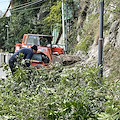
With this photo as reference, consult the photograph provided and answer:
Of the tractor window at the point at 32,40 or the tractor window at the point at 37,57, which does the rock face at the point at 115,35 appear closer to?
the tractor window at the point at 37,57

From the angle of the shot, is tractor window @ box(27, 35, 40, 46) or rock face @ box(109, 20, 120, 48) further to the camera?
tractor window @ box(27, 35, 40, 46)

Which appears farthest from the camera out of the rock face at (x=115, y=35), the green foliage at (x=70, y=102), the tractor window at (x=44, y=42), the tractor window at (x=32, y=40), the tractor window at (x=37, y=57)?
the tractor window at (x=44, y=42)

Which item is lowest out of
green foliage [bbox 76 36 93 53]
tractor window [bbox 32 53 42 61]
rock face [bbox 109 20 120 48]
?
tractor window [bbox 32 53 42 61]

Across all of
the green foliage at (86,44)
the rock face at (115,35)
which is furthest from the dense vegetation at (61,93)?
the green foliage at (86,44)

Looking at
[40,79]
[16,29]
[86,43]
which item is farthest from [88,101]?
[16,29]

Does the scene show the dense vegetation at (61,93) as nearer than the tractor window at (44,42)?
Yes

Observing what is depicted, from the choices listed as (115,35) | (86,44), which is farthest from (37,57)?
(115,35)

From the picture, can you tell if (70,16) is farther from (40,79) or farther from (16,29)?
(40,79)

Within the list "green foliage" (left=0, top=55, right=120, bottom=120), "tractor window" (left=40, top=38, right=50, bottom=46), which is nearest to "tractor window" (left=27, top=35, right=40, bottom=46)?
"tractor window" (left=40, top=38, right=50, bottom=46)

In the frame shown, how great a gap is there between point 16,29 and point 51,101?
33.2 meters

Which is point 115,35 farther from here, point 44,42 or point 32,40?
point 32,40

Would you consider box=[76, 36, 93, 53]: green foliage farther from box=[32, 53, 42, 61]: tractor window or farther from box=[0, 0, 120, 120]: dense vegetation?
box=[0, 0, 120, 120]: dense vegetation

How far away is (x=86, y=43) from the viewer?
12.5m

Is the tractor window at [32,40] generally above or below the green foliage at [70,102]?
above
